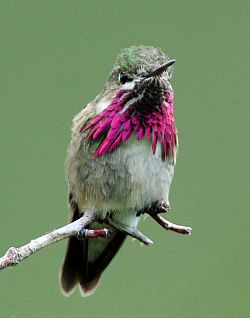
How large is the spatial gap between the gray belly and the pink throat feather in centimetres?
4

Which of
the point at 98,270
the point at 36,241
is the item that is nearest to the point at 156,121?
the point at 36,241

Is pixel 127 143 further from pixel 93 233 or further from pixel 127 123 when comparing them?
pixel 93 233

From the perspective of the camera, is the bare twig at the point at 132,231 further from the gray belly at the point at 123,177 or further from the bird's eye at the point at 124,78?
the bird's eye at the point at 124,78

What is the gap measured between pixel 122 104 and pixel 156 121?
6.8 inches

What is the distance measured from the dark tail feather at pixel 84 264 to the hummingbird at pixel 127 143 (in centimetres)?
47

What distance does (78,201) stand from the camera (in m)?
3.81

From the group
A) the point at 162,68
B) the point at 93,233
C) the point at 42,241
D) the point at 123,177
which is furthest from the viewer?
the point at 123,177

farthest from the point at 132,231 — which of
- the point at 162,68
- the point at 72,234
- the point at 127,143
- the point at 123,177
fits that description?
the point at 162,68

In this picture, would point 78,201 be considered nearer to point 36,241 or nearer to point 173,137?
point 173,137

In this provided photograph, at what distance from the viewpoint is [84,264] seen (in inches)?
171

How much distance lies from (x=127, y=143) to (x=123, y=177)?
17cm

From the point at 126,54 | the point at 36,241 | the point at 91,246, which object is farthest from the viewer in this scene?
the point at 91,246

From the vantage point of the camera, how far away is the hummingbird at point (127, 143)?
3.42m

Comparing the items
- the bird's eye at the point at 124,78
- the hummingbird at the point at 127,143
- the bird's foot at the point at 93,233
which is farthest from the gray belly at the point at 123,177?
the bird's foot at the point at 93,233
